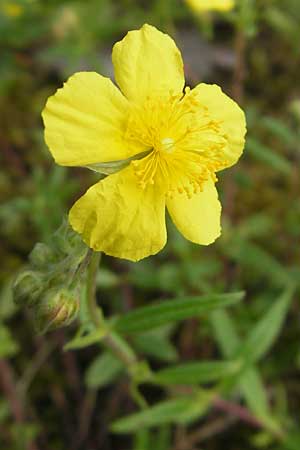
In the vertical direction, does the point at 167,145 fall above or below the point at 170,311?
above

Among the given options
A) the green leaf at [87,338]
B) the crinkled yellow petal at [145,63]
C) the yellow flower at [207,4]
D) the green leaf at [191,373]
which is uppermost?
the crinkled yellow petal at [145,63]

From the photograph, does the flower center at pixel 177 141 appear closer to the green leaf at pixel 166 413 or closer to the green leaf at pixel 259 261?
the green leaf at pixel 166 413

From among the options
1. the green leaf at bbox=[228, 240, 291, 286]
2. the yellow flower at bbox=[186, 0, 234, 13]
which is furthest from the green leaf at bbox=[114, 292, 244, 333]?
the yellow flower at bbox=[186, 0, 234, 13]

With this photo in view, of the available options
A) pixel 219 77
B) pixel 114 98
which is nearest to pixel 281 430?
pixel 114 98

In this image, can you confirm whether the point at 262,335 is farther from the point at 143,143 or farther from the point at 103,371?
the point at 143,143

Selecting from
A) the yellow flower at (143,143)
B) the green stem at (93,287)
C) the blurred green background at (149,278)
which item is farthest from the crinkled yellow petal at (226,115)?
the blurred green background at (149,278)

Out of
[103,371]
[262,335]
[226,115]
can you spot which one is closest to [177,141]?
[226,115]

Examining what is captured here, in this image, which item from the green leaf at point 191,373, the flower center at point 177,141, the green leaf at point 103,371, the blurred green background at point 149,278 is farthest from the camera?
the blurred green background at point 149,278

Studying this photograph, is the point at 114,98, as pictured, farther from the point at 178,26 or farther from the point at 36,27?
the point at 178,26
